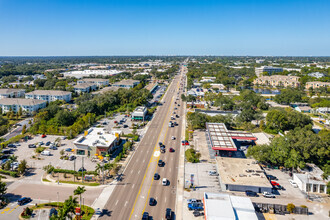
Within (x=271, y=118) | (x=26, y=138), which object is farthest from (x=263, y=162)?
(x=26, y=138)

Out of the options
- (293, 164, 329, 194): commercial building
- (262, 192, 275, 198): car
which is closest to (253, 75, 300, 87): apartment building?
(293, 164, 329, 194): commercial building

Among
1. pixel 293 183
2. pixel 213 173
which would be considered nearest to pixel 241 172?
pixel 213 173

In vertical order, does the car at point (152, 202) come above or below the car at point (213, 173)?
below

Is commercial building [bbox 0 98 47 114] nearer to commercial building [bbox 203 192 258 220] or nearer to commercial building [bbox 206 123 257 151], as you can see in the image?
commercial building [bbox 206 123 257 151]

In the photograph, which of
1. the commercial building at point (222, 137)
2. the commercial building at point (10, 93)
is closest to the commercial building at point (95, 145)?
the commercial building at point (222, 137)

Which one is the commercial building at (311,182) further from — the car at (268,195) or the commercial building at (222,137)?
the commercial building at (222,137)

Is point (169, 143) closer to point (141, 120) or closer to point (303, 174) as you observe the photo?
point (141, 120)

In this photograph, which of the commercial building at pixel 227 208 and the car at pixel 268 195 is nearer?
the commercial building at pixel 227 208
